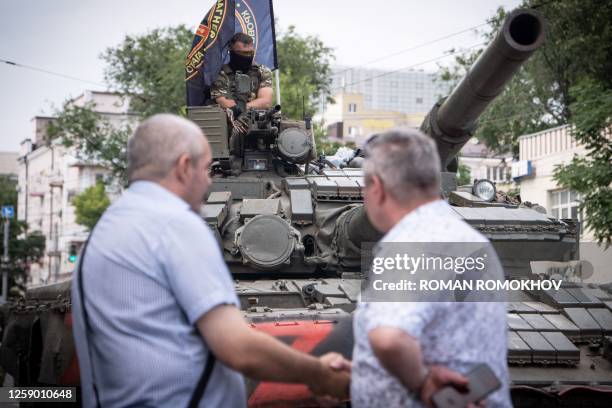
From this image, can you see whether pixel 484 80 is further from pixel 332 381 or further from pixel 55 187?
pixel 55 187

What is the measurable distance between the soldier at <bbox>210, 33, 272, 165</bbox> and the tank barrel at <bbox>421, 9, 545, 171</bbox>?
2640mm

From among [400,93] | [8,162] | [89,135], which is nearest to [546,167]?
[89,135]

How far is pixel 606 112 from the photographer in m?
17.3

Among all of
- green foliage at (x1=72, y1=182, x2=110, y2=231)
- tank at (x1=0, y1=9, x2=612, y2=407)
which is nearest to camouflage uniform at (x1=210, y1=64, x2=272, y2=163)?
tank at (x1=0, y1=9, x2=612, y2=407)

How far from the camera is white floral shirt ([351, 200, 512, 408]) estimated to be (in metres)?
3.38

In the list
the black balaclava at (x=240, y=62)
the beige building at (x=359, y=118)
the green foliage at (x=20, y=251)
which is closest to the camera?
the black balaclava at (x=240, y=62)

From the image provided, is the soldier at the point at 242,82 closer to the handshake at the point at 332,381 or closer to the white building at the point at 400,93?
the handshake at the point at 332,381

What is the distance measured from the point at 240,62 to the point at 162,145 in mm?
7461

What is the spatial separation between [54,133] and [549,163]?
67.8 ft

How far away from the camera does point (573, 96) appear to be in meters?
19.6

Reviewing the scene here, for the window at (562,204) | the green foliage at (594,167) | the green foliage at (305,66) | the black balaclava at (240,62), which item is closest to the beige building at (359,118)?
the green foliage at (305,66)

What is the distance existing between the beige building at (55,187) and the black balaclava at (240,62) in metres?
53.5

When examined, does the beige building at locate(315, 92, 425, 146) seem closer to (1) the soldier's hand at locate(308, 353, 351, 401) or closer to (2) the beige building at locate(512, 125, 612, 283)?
(2) the beige building at locate(512, 125, 612, 283)

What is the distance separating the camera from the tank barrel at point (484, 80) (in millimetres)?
6406
